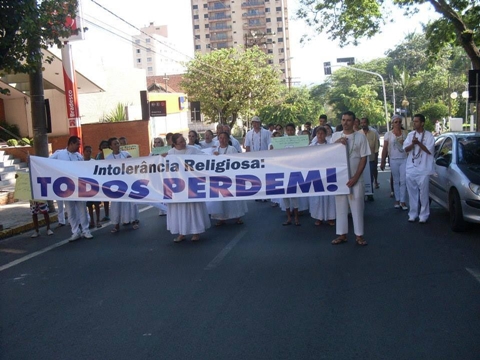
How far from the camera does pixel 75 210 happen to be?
30.7 feet

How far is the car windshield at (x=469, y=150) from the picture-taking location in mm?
8980

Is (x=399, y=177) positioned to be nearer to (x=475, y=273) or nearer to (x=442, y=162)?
(x=442, y=162)

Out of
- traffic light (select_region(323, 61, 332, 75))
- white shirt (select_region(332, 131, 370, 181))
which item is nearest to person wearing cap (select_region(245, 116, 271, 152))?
white shirt (select_region(332, 131, 370, 181))

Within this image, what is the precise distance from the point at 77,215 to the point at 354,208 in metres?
4.72

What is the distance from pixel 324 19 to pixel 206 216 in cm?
1118

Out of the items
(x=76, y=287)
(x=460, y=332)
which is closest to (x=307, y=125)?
(x=76, y=287)

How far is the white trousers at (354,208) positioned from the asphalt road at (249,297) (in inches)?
10.5

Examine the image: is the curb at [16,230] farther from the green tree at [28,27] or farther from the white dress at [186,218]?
the white dress at [186,218]

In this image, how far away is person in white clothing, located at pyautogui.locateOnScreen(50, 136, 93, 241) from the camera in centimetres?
930

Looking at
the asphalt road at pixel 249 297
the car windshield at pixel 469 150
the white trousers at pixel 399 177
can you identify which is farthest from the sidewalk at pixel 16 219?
the car windshield at pixel 469 150

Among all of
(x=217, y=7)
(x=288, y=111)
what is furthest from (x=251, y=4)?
(x=288, y=111)

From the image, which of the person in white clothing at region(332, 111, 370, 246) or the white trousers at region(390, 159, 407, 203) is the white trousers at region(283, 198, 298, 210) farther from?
the white trousers at region(390, 159, 407, 203)

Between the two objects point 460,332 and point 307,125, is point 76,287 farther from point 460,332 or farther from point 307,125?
point 307,125

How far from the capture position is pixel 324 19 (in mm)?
17844
